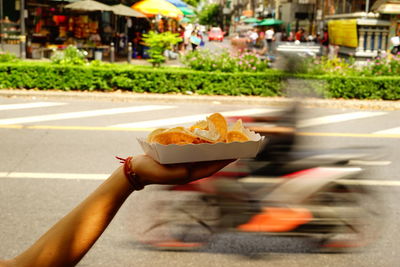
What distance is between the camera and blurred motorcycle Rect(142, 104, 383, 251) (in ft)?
14.0

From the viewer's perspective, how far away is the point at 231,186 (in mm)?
4277

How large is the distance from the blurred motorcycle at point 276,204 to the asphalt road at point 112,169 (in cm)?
13

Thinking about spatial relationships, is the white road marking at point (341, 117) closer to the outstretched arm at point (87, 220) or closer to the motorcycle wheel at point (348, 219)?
the motorcycle wheel at point (348, 219)

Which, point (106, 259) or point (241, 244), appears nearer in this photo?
point (106, 259)

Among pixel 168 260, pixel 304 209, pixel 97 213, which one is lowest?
pixel 168 260

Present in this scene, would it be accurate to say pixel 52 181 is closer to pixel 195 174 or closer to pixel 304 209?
pixel 304 209

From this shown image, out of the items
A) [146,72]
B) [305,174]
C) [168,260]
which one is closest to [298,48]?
[305,174]

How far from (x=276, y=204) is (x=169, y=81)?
9.43 metres

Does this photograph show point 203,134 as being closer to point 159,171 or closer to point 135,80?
point 159,171

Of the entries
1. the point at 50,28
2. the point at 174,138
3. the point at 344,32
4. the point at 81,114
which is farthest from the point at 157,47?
the point at 344,32

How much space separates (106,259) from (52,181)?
2147 millimetres

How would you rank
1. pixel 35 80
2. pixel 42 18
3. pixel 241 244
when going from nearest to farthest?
pixel 241 244
pixel 35 80
pixel 42 18

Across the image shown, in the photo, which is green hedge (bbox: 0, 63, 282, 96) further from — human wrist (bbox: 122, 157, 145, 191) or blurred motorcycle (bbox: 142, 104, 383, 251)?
human wrist (bbox: 122, 157, 145, 191)

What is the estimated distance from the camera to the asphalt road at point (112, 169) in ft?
13.7
